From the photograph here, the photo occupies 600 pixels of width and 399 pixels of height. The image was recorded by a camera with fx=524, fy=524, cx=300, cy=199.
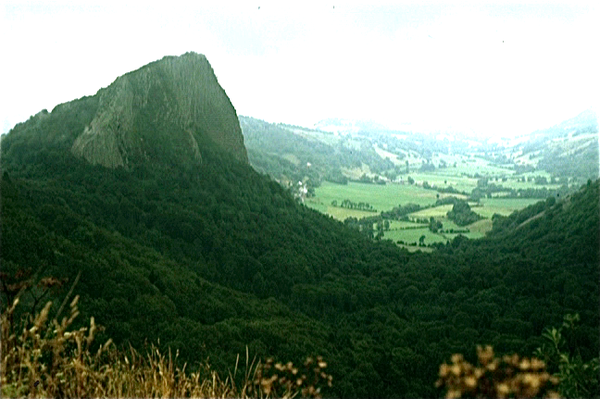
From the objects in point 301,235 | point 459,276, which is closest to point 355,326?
point 459,276

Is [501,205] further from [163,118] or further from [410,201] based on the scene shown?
[163,118]

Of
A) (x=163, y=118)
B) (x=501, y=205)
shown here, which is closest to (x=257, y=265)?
(x=163, y=118)

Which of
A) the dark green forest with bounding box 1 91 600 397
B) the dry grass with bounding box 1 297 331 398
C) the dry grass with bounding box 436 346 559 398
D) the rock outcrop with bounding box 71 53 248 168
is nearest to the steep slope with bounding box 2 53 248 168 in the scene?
the rock outcrop with bounding box 71 53 248 168

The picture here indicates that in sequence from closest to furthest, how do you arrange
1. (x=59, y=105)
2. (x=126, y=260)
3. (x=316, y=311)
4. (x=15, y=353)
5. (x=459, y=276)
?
(x=15, y=353) → (x=126, y=260) → (x=316, y=311) → (x=459, y=276) → (x=59, y=105)

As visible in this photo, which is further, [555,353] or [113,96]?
[113,96]

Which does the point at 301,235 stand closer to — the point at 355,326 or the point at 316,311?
the point at 316,311

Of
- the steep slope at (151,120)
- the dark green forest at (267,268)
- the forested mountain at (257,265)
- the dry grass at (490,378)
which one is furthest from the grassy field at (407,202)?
the dry grass at (490,378)

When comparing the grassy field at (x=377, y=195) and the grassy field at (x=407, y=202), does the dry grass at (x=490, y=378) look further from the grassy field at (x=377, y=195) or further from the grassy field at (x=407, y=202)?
the grassy field at (x=377, y=195)

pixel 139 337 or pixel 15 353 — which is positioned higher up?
pixel 15 353

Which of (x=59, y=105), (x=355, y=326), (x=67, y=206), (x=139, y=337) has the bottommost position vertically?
(x=355, y=326)
